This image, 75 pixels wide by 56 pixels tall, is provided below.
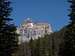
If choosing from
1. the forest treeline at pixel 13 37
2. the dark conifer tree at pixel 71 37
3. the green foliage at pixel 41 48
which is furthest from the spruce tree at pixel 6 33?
the green foliage at pixel 41 48

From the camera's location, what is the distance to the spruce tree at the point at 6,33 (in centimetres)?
3153

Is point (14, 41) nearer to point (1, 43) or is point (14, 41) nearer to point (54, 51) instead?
point (1, 43)

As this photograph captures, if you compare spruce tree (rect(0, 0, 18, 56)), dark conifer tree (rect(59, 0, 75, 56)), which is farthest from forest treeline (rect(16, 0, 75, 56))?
spruce tree (rect(0, 0, 18, 56))

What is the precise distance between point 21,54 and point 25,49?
12.5 ft

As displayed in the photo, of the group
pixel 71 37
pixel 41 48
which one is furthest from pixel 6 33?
pixel 41 48

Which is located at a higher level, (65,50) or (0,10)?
(0,10)

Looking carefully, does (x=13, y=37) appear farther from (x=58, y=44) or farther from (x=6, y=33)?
(x=58, y=44)

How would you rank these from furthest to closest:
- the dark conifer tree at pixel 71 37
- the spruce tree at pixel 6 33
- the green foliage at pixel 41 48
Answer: the green foliage at pixel 41 48 < the dark conifer tree at pixel 71 37 < the spruce tree at pixel 6 33

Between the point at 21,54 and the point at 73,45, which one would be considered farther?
the point at 21,54

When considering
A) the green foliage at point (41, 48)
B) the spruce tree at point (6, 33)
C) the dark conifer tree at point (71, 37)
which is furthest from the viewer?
the green foliage at point (41, 48)

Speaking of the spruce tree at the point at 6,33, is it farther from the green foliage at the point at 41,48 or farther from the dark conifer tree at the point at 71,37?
the green foliage at the point at 41,48

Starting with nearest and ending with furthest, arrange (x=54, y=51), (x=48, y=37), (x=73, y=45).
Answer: (x=73, y=45) → (x=54, y=51) → (x=48, y=37)

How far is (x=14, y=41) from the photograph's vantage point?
104 feet

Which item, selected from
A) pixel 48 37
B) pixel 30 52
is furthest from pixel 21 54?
pixel 48 37
